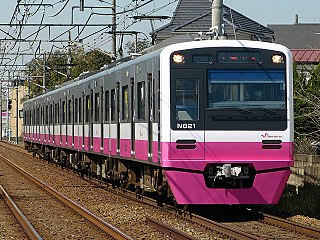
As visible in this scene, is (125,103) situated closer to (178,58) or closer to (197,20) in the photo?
(178,58)

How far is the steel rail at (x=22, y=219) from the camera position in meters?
12.3

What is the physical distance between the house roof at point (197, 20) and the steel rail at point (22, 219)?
27044 millimetres

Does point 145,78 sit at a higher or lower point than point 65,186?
higher

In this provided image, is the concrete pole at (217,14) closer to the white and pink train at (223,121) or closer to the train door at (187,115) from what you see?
the white and pink train at (223,121)

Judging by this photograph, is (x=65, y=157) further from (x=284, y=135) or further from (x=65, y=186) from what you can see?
(x=284, y=135)

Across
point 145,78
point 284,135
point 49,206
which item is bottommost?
point 49,206

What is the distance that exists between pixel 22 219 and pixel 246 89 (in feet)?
14.3

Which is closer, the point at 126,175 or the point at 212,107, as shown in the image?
the point at 212,107

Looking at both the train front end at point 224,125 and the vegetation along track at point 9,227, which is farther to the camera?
the train front end at point 224,125

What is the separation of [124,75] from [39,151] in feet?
82.4

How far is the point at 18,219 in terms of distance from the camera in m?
14.8

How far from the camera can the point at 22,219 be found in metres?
14.5

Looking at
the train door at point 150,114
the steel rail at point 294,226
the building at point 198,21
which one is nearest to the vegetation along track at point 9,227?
→ the train door at point 150,114

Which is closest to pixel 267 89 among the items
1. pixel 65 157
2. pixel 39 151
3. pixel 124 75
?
pixel 124 75
